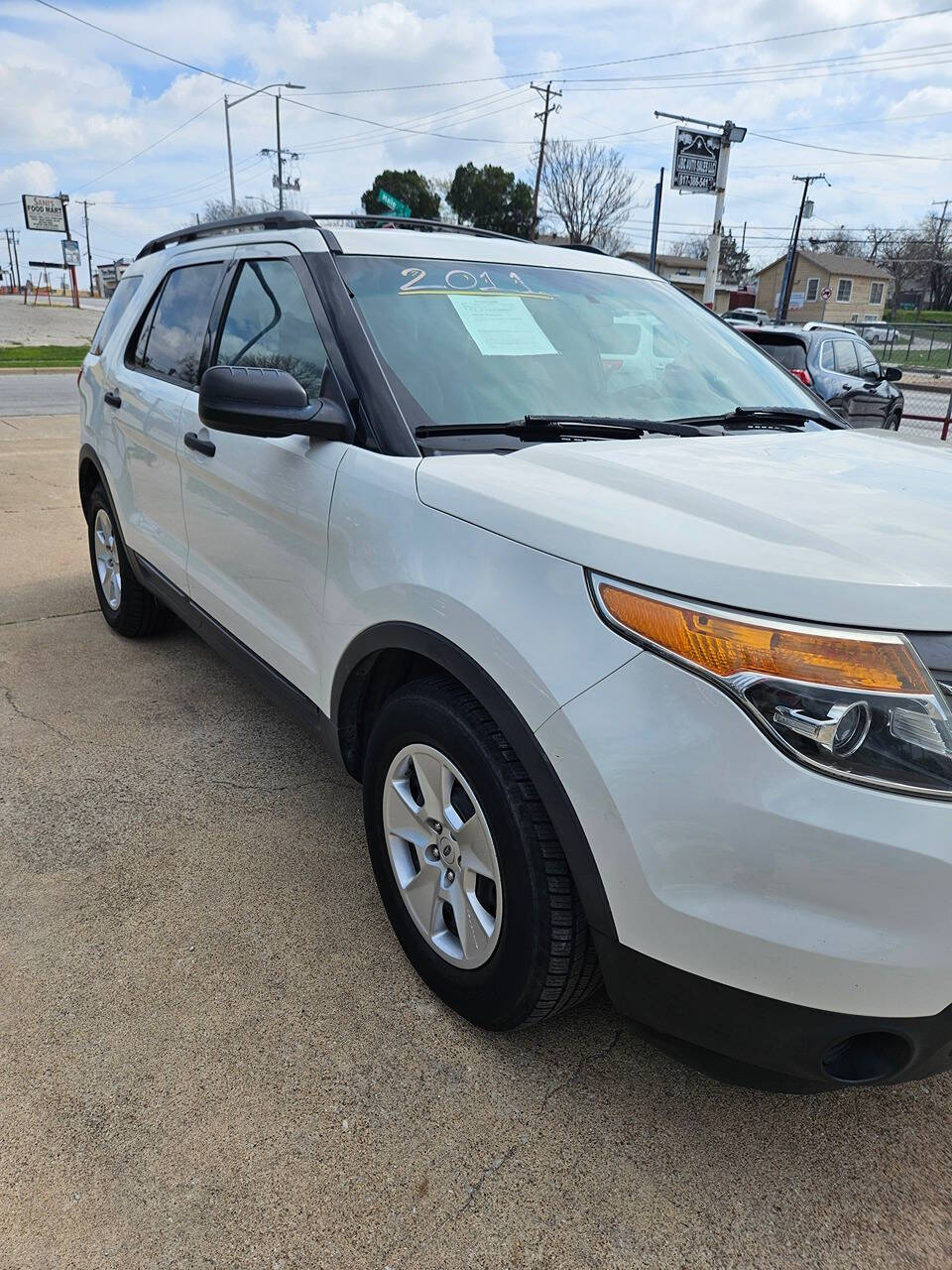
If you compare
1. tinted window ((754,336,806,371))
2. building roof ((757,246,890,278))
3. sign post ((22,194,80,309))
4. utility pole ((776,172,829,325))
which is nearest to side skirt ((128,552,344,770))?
tinted window ((754,336,806,371))

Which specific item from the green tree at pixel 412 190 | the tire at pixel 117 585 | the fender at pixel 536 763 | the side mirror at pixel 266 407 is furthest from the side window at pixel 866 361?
the green tree at pixel 412 190

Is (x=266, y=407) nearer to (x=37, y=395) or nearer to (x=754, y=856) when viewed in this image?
(x=754, y=856)

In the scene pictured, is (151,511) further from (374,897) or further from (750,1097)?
(750,1097)

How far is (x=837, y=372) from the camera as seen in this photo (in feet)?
38.5

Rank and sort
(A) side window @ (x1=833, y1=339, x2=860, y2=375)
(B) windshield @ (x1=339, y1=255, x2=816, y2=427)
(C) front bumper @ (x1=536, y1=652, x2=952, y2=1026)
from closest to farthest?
(C) front bumper @ (x1=536, y1=652, x2=952, y2=1026) → (B) windshield @ (x1=339, y1=255, x2=816, y2=427) → (A) side window @ (x1=833, y1=339, x2=860, y2=375)

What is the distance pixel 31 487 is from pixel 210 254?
18.7 feet

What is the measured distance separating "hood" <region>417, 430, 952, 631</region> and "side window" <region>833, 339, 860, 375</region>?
1082cm

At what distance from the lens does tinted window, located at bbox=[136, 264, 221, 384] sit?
3.43m

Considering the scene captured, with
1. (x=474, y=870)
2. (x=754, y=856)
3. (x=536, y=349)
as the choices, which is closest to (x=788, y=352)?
(x=536, y=349)

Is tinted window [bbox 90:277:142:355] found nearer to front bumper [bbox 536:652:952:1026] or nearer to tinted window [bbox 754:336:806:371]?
front bumper [bbox 536:652:952:1026]

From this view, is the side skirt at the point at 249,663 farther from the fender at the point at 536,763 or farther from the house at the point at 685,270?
the house at the point at 685,270

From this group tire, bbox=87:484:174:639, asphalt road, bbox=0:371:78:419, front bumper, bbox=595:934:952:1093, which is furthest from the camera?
asphalt road, bbox=0:371:78:419

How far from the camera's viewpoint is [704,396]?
283cm

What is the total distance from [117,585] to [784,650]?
395 cm
